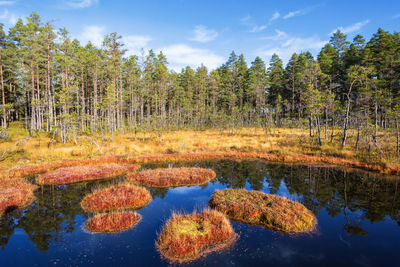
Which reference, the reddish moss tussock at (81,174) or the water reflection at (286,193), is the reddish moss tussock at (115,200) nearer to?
the water reflection at (286,193)

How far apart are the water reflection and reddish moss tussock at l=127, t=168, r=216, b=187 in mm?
1026

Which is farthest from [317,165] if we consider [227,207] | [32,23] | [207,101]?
[32,23]

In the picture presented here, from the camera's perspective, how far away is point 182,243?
25.9 feet

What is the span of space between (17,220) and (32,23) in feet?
137

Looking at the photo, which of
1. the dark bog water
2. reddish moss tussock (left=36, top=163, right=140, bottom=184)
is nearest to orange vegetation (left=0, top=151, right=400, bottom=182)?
reddish moss tussock (left=36, top=163, right=140, bottom=184)

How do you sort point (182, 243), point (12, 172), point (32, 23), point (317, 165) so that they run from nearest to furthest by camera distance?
point (182, 243)
point (12, 172)
point (317, 165)
point (32, 23)

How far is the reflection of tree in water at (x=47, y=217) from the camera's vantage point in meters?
9.12

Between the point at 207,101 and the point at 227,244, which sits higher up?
the point at 207,101

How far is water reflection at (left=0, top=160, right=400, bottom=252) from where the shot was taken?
988 centimetres

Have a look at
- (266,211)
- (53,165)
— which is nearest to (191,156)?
(53,165)

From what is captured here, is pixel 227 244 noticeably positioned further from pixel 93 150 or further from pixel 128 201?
pixel 93 150

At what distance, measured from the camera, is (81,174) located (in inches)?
711

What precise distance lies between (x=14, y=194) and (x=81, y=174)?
17.4 ft

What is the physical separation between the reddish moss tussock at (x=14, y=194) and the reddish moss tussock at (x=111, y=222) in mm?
5922
